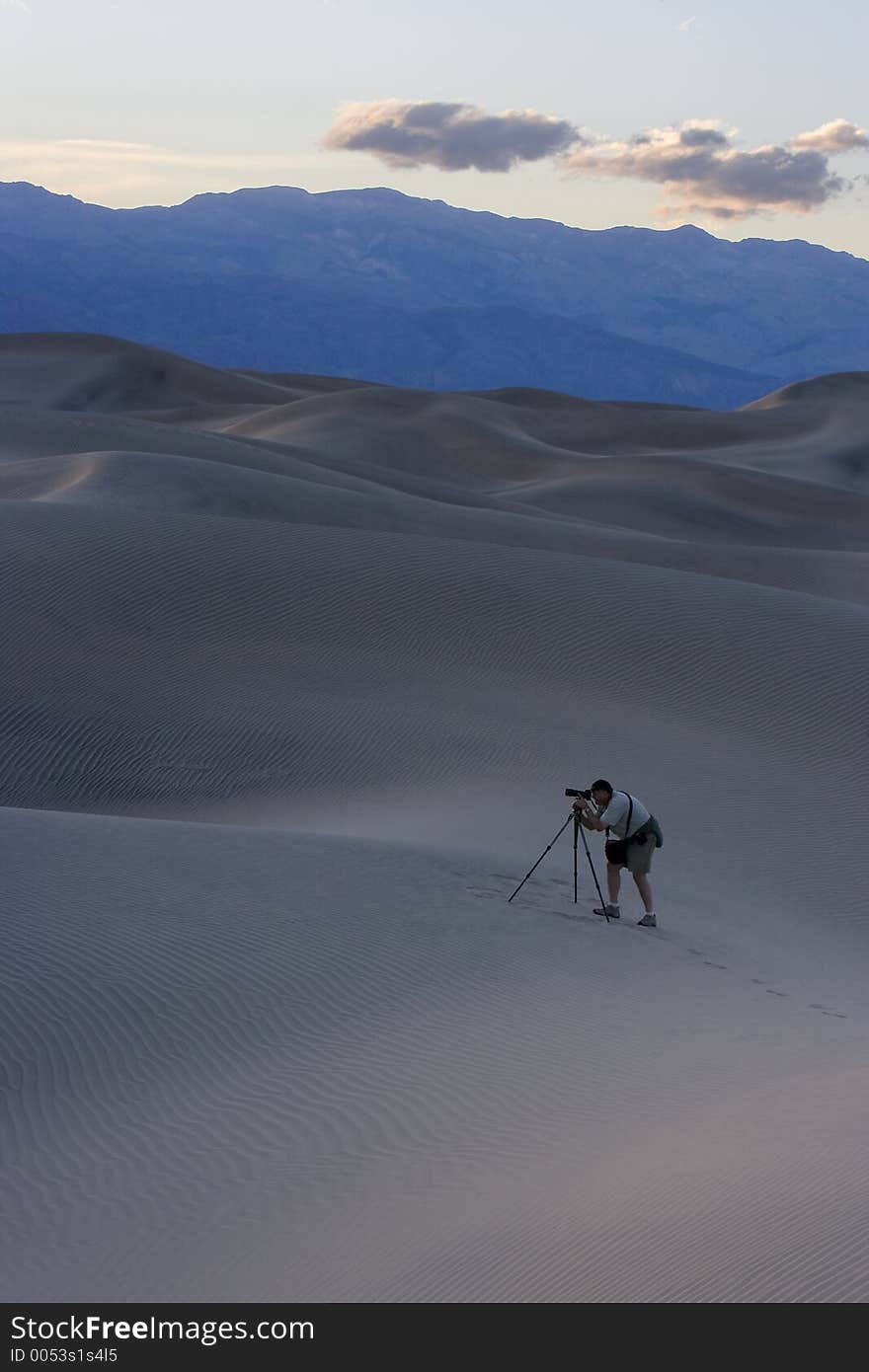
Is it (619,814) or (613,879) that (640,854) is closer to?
(613,879)

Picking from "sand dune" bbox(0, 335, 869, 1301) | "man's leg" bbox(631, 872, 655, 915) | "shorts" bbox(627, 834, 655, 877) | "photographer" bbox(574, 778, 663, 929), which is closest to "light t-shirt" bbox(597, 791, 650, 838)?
"photographer" bbox(574, 778, 663, 929)

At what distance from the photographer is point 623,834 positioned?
10164 mm

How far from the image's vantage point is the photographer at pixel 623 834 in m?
9.98

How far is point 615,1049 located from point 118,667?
11280 mm

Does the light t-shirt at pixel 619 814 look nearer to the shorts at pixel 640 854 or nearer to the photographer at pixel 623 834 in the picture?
the photographer at pixel 623 834

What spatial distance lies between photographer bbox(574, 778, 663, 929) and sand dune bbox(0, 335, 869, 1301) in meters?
0.29

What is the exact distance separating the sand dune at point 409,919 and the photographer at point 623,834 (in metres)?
0.29

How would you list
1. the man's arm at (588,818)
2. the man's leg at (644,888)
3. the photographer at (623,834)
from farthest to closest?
the man's leg at (644,888) < the photographer at (623,834) < the man's arm at (588,818)

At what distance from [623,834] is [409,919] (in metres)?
1.64

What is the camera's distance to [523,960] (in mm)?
9117

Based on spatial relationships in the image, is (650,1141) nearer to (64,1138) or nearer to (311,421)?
(64,1138)

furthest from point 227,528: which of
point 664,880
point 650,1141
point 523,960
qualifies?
point 650,1141

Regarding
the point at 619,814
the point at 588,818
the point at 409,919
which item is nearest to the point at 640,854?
the point at 619,814

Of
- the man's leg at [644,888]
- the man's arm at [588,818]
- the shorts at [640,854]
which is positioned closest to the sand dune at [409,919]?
the man's leg at [644,888]
